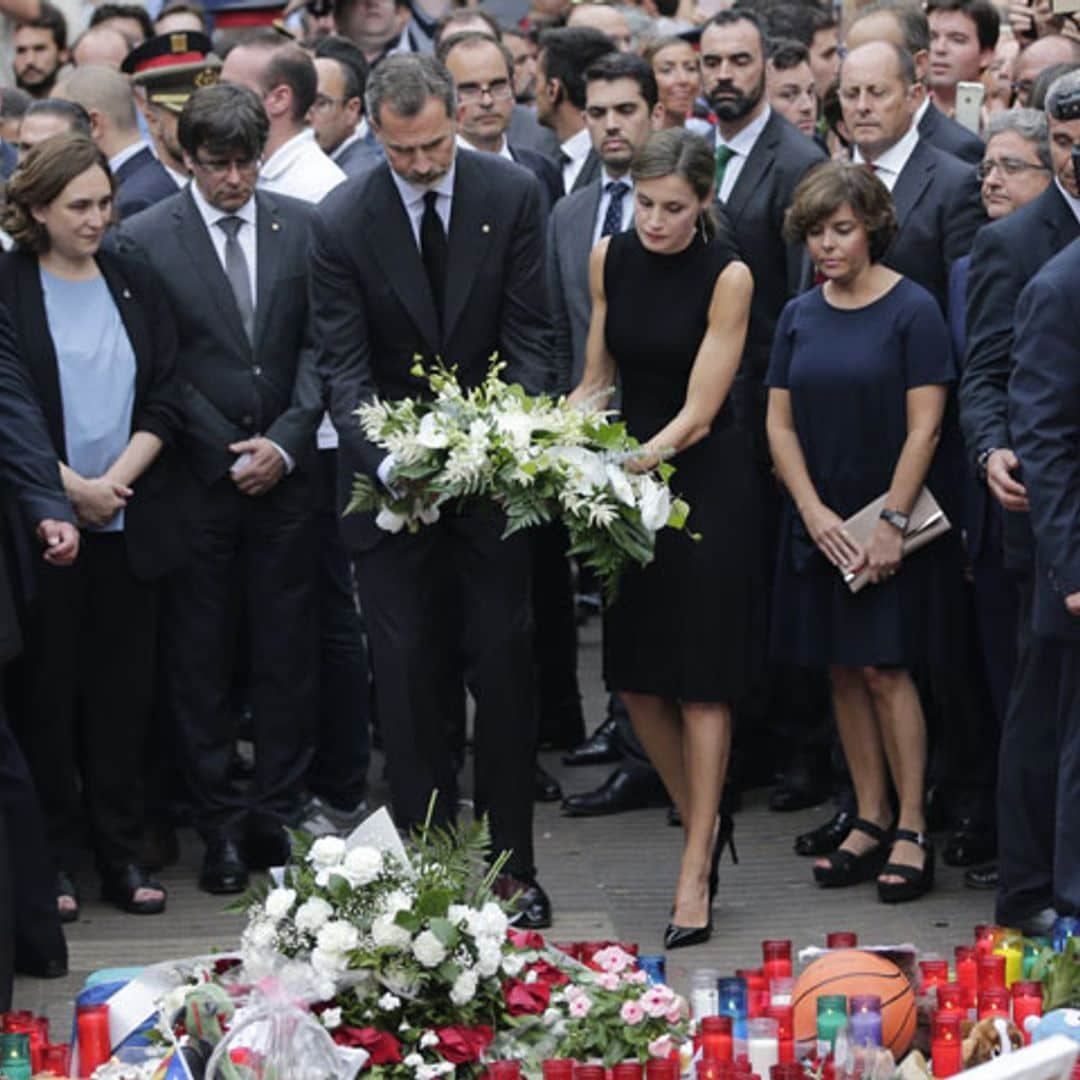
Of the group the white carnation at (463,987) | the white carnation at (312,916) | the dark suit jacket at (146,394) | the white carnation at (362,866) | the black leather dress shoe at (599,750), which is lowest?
the black leather dress shoe at (599,750)

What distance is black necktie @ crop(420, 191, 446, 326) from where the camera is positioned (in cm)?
871

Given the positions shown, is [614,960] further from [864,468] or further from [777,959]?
[864,468]

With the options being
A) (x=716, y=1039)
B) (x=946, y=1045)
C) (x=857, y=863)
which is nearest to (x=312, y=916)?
(x=716, y=1039)

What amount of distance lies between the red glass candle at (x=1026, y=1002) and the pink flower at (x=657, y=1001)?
0.88 m

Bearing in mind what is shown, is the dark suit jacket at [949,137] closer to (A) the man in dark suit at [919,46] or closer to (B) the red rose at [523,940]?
(A) the man in dark suit at [919,46]

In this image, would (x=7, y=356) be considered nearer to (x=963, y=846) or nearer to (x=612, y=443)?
(x=612, y=443)

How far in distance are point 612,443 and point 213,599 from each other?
2.01 m

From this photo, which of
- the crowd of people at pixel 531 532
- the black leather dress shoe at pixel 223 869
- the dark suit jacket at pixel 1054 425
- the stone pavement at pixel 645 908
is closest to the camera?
the dark suit jacket at pixel 1054 425

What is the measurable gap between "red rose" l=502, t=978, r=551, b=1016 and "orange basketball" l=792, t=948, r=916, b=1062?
0.68m

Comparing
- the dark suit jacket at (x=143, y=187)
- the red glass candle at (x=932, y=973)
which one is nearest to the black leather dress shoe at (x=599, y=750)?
the dark suit jacket at (x=143, y=187)

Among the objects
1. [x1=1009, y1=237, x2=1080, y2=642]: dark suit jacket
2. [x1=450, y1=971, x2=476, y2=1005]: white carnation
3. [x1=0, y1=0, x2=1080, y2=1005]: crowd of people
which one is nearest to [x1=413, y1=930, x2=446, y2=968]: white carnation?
[x1=450, y1=971, x2=476, y2=1005]: white carnation

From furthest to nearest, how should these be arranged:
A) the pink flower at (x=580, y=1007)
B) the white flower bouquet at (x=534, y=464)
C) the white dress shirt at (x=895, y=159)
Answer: the white dress shirt at (x=895, y=159) → the white flower bouquet at (x=534, y=464) → the pink flower at (x=580, y=1007)

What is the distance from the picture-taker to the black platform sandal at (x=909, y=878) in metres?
8.85

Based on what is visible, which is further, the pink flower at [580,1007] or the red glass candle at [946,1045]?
the pink flower at [580,1007]
